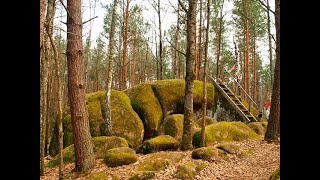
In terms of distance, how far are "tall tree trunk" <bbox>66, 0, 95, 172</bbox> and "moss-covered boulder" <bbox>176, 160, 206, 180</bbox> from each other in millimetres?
2720

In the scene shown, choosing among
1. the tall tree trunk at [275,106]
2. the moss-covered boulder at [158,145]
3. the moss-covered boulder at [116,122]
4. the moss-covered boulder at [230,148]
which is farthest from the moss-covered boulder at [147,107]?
the tall tree trunk at [275,106]

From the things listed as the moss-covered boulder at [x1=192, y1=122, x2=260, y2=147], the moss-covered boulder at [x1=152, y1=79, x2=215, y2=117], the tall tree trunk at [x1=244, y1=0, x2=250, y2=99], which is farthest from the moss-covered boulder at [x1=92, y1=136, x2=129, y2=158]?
the tall tree trunk at [x1=244, y1=0, x2=250, y2=99]

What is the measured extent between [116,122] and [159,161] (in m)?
5.11

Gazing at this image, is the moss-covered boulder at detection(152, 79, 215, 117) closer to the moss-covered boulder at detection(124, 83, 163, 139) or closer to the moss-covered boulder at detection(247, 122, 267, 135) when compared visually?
the moss-covered boulder at detection(124, 83, 163, 139)

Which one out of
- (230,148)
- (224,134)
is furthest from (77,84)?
(224,134)

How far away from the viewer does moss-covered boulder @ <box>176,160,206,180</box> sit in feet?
23.1

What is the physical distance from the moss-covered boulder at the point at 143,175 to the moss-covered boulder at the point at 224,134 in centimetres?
340

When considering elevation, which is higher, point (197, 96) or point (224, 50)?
point (224, 50)

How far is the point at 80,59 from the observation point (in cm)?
763

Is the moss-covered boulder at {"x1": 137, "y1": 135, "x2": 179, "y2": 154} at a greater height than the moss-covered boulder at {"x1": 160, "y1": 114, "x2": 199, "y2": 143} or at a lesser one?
lesser

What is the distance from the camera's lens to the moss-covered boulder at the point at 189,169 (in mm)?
7035
